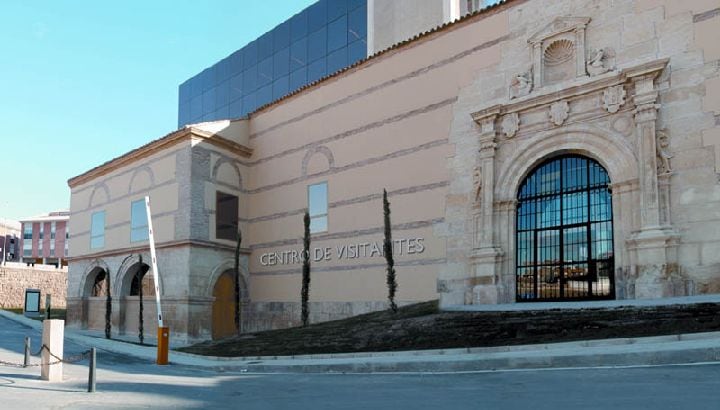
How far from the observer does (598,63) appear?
16.8 m

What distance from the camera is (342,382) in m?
10.4

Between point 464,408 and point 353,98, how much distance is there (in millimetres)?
17906

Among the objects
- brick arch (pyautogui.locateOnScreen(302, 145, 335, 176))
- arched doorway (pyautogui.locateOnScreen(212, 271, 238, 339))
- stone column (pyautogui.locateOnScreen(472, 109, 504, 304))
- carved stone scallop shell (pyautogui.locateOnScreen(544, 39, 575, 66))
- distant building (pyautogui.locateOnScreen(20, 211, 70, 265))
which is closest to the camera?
carved stone scallop shell (pyautogui.locateOnScreen(544, 39, 575, 66))

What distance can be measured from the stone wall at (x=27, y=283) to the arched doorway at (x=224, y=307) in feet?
→ 110

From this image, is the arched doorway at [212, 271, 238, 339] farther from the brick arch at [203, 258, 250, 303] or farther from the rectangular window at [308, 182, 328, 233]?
the rectangular window at [308, 182, 328, 233]

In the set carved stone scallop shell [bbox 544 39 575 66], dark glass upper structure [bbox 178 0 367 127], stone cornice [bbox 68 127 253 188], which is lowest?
stone cornice [bbox 68 127 253 188]

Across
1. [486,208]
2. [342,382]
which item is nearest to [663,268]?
[486,208]

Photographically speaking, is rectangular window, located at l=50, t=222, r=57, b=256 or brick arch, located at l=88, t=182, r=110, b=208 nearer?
brick arch, located at l=88, t=182, r=110, b=208

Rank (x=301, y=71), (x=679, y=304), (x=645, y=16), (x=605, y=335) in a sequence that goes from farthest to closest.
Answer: (x=301, y=71) < (x=645, y=16) < (x=679, y=304) < (x=605, y=335)

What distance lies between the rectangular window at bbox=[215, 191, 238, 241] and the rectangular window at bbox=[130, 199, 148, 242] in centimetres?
400

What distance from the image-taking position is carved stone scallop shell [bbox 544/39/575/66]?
693 inches

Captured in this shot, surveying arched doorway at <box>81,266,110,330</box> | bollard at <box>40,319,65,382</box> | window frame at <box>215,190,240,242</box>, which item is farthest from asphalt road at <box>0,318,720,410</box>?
arched doorway at <box>81,266,110,330</box>

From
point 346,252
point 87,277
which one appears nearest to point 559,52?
point 346,252

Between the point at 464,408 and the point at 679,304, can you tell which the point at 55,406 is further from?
the point at 679,304
